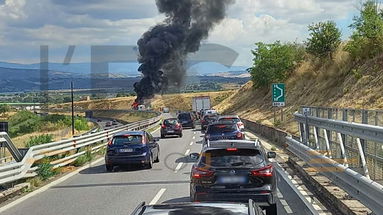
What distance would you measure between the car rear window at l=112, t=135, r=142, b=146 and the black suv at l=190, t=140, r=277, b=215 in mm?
9797

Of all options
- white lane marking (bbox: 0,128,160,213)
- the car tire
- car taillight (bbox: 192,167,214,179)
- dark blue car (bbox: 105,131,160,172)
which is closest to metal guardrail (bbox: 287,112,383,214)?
car taillight (bbox: 192,167,214,179)

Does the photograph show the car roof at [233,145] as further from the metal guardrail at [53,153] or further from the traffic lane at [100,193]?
the metal guardrail at [53,153]

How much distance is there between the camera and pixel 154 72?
9162 cm

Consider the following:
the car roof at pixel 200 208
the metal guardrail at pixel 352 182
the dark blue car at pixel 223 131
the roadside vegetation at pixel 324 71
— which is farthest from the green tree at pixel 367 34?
the car roof at pixel 200 208

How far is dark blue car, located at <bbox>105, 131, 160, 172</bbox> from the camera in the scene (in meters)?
18.8

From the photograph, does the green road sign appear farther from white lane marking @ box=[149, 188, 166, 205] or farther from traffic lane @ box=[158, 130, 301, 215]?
white lane marking @ box=[149, 188, 166, 205]

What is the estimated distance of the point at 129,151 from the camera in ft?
62.3

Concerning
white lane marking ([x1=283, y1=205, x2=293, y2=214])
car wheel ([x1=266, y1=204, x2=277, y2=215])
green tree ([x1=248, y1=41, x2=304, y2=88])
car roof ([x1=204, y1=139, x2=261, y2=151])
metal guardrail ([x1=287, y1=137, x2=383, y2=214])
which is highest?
green tree ([x1=248, y1=41, x2=304, y2=88])

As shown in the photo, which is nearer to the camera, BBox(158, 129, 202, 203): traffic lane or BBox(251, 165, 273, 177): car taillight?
BBox(251, 165, 273, 177): car taillight

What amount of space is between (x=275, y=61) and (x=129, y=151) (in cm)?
5646

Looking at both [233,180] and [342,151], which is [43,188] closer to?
[233,180]

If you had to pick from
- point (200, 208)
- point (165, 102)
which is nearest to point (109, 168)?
point (200, 208)

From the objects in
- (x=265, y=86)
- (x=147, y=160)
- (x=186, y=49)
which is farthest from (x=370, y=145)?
(x=186, y=49)

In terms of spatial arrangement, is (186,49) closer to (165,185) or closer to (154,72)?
(154,72)
